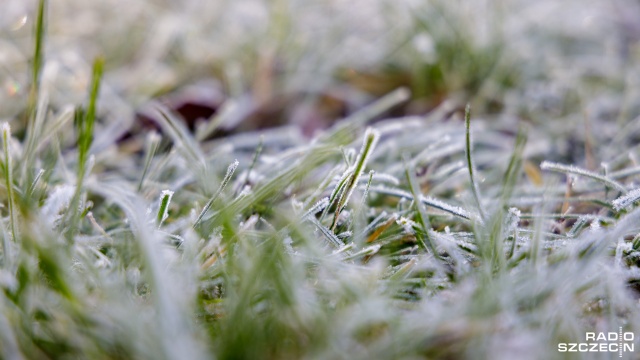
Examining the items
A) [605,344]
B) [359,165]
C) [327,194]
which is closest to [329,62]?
[327,194]

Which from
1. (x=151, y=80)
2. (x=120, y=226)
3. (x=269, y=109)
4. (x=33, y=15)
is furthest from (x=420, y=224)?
(x=33, y=15)

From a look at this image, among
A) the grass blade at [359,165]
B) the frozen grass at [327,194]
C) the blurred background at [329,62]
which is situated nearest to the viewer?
the frozen grass at [327,194]

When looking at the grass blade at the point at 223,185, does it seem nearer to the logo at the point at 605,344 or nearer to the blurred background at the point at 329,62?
the logo at the point at 605,344

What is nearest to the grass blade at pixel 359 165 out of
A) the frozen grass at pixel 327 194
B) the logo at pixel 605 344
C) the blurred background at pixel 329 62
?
the frozen grass at pixel 327 194

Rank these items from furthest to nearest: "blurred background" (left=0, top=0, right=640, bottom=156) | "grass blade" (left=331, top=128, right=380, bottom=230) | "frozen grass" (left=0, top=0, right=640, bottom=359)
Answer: "blurred background" (left=0, top=0, right=640, bottom=156) < "grass blade" (left=331, top=128, right=380, bottom=230) < "frozen grass" (left=0, top=0, right=640, bottom=359)

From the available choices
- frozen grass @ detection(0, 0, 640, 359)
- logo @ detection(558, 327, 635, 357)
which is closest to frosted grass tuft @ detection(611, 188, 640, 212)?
frozen grass @ detection(0, 0, 640, 359)

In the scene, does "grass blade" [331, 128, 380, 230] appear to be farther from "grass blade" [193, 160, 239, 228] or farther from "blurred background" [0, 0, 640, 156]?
"blurred background" [0, 0, 640, 156]

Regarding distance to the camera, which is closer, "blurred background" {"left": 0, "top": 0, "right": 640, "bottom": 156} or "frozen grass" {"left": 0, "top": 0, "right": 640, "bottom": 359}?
"frozen grass" {"left": 0, "top": 0, "right": 640, "bottom": 359}
